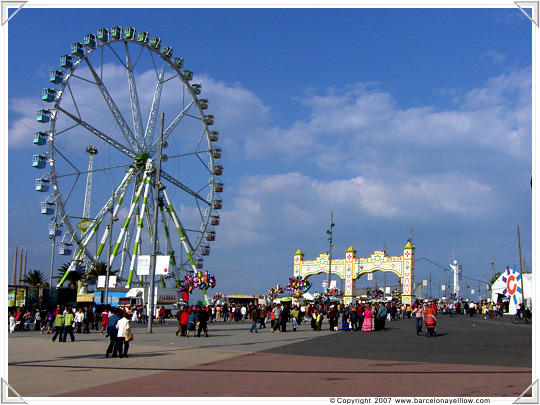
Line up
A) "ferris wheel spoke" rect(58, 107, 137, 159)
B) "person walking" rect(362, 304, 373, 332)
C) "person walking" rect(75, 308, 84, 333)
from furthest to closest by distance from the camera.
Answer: "ferris wheel spoke" rect(58, 107, 137, 159) → "person walking" rect(362, 304, 373, 332) → "person walking" rect(75, 308, 84, 333)

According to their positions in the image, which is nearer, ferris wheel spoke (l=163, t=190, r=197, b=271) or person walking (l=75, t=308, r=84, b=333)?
person walking (l=75, t=308, r=84, b=333)

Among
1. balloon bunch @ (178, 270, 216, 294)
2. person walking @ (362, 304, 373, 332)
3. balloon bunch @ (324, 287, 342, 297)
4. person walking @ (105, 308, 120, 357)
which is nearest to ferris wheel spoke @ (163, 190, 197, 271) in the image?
balloon bunch @ (178, 270, 216, 294)

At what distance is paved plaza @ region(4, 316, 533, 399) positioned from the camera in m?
10.6

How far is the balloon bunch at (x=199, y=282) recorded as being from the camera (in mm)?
56062

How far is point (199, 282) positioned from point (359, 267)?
109 ft

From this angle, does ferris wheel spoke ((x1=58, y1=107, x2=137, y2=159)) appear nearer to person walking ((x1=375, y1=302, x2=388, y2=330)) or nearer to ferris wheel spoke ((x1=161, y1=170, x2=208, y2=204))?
ferris wheel spoke ((x1=161, y1=170, x2=208, y2=204))

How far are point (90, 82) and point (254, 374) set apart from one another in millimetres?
33855

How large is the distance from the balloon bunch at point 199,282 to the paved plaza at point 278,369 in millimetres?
33501

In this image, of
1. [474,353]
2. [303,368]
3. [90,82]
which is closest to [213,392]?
[303,368]

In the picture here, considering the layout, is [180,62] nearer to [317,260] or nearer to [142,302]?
[142,302]

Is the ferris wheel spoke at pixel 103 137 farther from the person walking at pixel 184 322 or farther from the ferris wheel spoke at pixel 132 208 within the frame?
the person walking at pixel 184 322

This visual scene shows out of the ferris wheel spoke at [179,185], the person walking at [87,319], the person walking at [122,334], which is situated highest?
the ferris wheel spoke at [179,185]

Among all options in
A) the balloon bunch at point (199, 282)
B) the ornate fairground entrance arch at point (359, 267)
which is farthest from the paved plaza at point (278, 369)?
the ornate fairground entrance arch at point (359, 267)

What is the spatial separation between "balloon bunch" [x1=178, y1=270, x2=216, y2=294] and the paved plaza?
33501 millimetres
